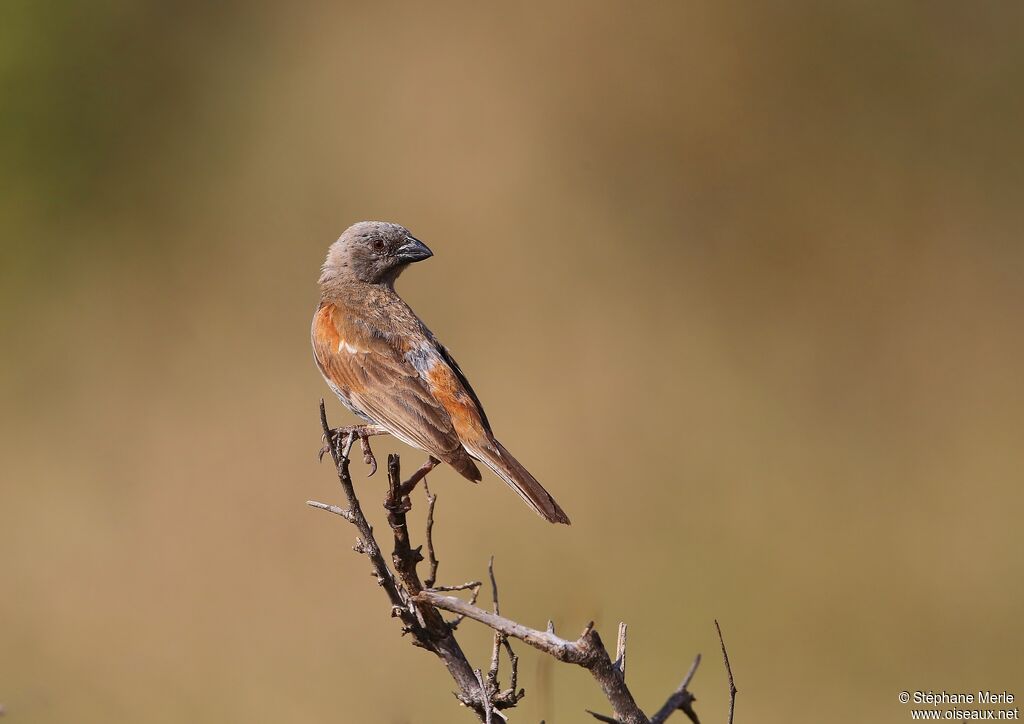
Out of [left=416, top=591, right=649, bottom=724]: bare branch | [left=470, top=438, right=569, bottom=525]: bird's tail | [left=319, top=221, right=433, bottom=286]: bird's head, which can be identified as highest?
[left=319, top=221, right=433, bottom=286]: bird's head

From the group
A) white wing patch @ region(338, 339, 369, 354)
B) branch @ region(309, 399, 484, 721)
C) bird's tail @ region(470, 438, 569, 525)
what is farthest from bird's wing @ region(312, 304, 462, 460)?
branch @ region(309, 399, 484, 721)

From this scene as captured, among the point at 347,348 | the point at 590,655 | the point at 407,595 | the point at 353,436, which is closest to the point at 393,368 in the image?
the point at 347,348

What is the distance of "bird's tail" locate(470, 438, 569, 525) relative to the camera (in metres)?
4.14

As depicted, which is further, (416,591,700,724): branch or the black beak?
the black beak

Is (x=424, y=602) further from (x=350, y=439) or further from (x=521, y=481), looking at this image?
(x=350, y=439)

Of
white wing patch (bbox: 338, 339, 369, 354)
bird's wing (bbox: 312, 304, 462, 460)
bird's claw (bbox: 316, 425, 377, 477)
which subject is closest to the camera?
bird's claw (bbox: 316, 425, 377, 477)

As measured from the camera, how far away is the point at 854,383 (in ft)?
34.7

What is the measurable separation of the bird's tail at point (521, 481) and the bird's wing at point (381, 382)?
13 cm

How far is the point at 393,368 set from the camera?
4.98 meters

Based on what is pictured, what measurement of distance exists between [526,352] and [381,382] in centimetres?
530

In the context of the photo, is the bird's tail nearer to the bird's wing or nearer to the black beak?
the bird's wing

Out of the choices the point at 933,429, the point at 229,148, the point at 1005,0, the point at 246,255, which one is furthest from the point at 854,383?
the point at 229,148

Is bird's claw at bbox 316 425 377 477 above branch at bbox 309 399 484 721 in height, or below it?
above

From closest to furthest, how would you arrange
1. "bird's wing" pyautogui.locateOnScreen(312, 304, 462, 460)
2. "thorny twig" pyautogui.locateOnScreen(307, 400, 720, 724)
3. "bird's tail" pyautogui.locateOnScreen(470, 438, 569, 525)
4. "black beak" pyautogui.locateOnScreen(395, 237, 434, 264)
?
1. "thorny twig" pyautogui.locateOnScreen(307, 400, 720, 724)
2. "bird's tail" pyautogui.locateOnScreen(470, 438, 569, 525)
3. "bird's wing" pyautogui.locateOnScreen(312, 304, 462, 460)
4. "black beak" pyautogui.locateOnScreen(395, 237, 434, 264)
